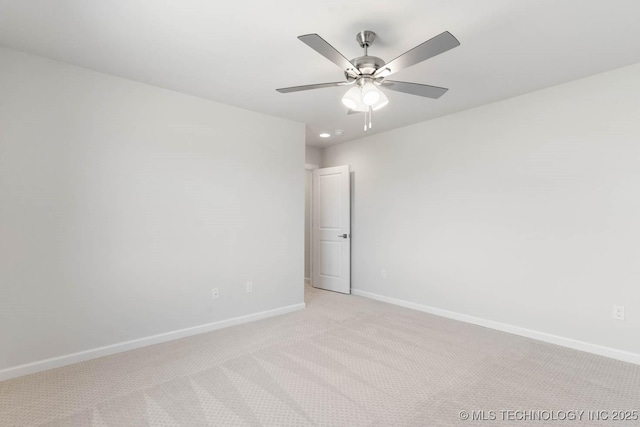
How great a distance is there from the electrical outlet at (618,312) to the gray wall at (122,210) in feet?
10.7

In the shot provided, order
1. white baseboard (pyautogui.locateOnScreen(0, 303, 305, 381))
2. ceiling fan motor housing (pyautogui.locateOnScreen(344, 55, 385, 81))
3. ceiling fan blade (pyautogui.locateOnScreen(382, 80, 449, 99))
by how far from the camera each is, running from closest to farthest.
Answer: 1. ceiling fan motor housing (pyautogui.locateOnScreen(344, 55, 385, 81))
2. ceiling fan blade (pyautogui.locateOnScreen(382, 80, 449, 99))
3. white baseboard (pyautogui.locateOnScreen(0, 303, 305, 381))

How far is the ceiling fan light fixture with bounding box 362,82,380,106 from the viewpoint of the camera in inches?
82.7

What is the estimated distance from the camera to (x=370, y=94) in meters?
2.10

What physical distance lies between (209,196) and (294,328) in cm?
170

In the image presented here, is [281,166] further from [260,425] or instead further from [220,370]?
[260,425]

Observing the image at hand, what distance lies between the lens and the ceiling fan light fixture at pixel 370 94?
2102 millimetres

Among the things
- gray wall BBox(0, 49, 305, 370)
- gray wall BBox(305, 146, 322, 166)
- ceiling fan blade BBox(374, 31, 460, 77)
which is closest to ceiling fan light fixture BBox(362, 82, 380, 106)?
ceiling fan blade BBox(374, 31, 460, 77)

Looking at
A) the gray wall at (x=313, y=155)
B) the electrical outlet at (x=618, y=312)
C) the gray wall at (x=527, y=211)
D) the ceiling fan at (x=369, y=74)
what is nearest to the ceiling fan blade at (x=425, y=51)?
the ceiling fan at (x=369, y=74)

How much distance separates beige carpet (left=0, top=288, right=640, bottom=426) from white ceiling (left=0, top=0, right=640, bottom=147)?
2.45 m

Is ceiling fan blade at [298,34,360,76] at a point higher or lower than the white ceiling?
lower

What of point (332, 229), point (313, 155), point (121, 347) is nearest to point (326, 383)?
point (121, 347)

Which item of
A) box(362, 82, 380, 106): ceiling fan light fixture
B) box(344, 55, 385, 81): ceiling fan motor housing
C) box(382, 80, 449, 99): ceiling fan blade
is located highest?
box(344, 55, 385, 81): ceiling fan motor housing

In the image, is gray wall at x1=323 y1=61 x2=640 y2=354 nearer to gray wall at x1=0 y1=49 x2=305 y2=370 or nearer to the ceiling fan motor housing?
gray wall at x1=0 y1=49 x2=305 y2=370

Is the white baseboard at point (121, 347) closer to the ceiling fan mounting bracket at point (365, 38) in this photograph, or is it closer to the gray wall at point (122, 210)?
the gray wall at point (122, 210)
